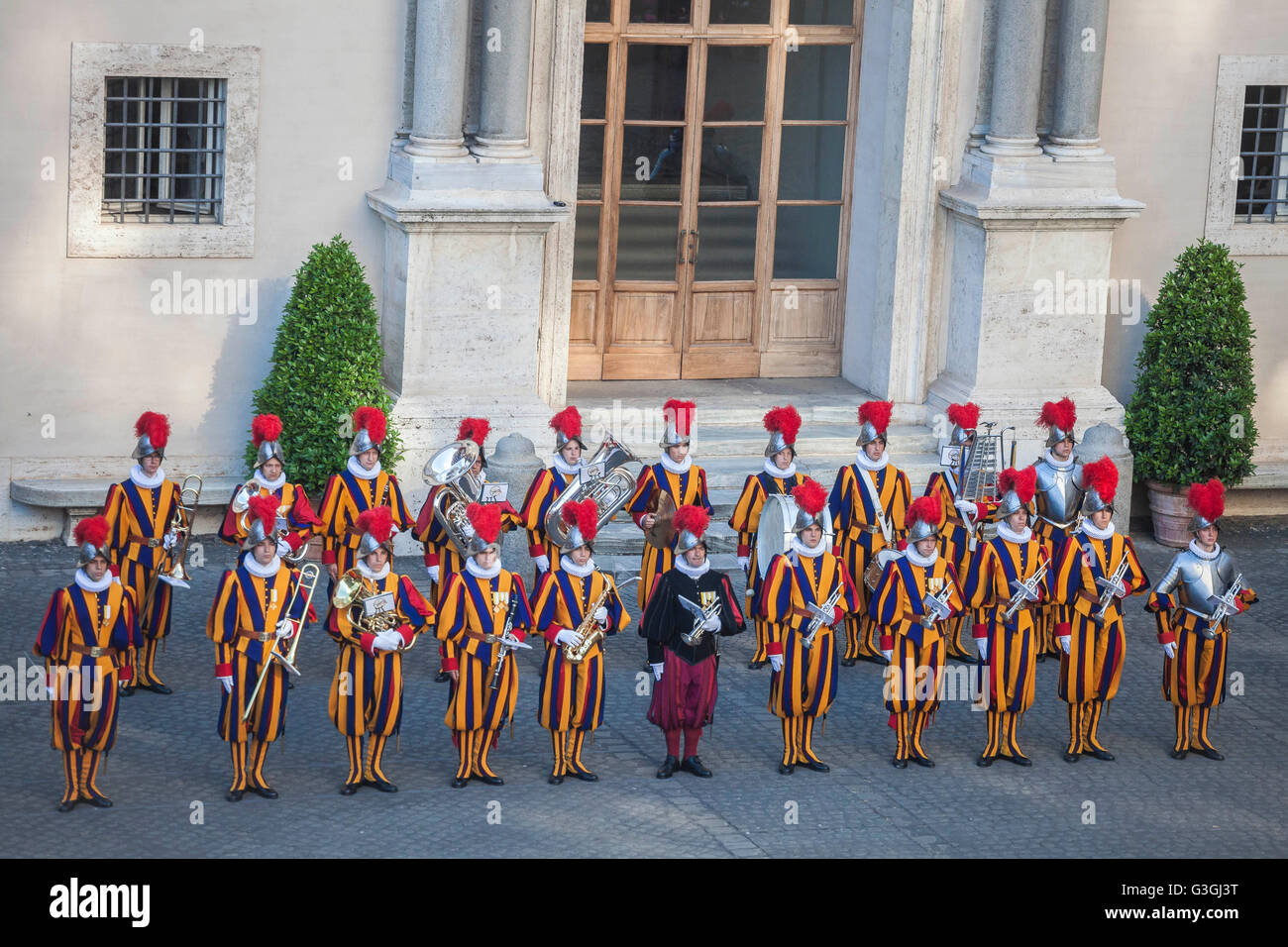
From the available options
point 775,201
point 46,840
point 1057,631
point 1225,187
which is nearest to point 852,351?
point 775,201

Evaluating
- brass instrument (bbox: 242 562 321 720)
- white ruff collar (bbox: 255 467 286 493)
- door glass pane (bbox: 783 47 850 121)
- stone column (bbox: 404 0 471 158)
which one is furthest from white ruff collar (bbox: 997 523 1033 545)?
door glass pane (bbox: 783 47 850 121)

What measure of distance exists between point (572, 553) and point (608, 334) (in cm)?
609

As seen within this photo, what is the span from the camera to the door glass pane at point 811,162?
17.4 m

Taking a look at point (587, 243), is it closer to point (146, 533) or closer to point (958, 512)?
point (958, 512)

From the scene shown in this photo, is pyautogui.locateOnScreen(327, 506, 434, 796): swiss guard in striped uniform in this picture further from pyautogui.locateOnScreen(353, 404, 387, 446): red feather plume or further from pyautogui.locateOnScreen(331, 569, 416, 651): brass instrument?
pyautogui.locateOnScreen(353, 404, 387, 446): red feather plume

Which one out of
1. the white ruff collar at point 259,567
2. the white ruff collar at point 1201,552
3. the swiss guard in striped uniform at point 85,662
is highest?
the white ruff collar at point 1201,552

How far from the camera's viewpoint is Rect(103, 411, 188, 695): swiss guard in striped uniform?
40.7 feet

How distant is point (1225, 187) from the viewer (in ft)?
56.4

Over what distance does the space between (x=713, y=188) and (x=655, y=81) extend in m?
1.02

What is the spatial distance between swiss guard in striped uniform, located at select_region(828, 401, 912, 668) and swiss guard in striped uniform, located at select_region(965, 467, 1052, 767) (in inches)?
50.8

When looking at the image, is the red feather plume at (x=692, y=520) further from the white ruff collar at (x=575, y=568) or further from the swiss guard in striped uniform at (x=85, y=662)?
the swiss guard in striped uniform at (x=85, y=662)

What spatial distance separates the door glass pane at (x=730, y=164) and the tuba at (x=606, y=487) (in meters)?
4.64

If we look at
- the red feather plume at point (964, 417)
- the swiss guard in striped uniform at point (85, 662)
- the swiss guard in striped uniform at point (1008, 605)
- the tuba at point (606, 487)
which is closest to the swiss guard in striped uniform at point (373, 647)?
the swiss guard in striped uniform at point (85, 662)

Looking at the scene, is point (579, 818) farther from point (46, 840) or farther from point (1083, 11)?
point (1083, 11)
